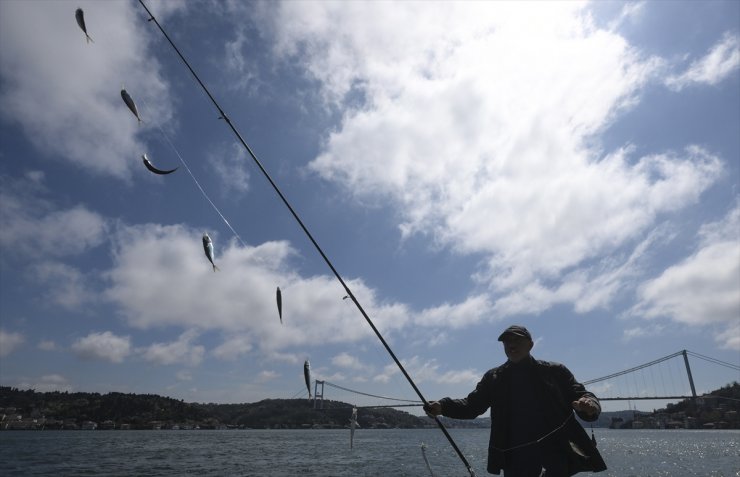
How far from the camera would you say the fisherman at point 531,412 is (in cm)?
389

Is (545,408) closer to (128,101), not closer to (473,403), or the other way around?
(473,403)

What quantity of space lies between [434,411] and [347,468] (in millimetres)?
40426

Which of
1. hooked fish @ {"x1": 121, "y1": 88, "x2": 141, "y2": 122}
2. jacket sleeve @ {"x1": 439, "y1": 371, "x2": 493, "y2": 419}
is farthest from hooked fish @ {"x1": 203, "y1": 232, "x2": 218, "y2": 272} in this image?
jacket sleeve @ {"x1": 439, "y1": 371, "x2": 493, "y2": 419}

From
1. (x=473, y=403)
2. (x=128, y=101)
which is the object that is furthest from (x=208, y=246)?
(x=473, y=403)

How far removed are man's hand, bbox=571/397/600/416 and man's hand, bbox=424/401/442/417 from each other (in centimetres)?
131

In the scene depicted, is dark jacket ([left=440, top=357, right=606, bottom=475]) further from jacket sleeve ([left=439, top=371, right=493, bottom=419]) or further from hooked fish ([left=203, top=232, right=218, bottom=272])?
hooked fish ([left=203, top=232, right=218, bottom=272])

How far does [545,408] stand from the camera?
4047mm

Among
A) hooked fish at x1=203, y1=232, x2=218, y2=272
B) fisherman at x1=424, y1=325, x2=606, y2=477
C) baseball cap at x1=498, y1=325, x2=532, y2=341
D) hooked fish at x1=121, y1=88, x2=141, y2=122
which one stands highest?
hooked fish at x1=121, y1=88, x2=141, y2=122

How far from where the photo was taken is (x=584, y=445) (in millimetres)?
3916

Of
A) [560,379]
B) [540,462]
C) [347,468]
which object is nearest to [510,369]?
[560,379]

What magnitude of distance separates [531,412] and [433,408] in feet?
3.13

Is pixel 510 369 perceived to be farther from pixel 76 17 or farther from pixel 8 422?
pixel 8 422

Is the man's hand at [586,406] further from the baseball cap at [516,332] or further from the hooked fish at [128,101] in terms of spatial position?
the hooked fish at [128,101]

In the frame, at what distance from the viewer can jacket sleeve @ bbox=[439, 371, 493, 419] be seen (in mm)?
4453
